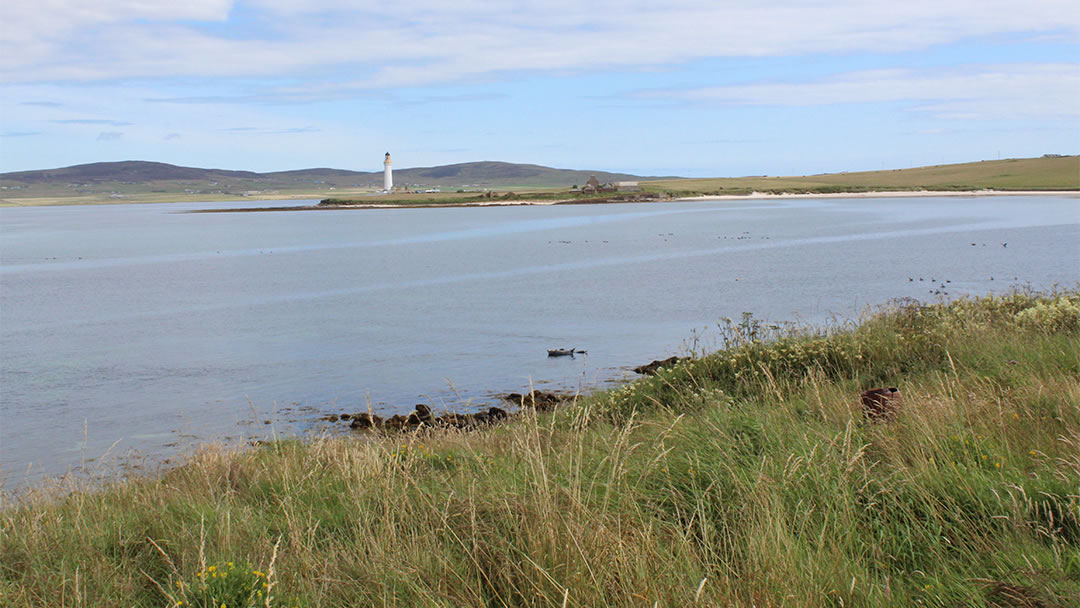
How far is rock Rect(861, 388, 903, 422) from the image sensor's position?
248 inches

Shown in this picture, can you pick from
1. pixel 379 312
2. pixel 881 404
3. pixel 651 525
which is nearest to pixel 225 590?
pixel 651 525

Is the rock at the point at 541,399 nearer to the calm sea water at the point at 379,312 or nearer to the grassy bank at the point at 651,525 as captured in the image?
the calm sea water at the point at 379,312

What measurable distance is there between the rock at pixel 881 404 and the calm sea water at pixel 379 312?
5.23 metres

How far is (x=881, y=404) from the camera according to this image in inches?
252

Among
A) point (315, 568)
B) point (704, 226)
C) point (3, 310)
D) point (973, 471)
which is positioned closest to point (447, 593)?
point (315, 568)

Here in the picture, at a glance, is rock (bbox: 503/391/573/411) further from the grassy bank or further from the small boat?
the grassy bank

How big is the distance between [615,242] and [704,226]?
17497mm

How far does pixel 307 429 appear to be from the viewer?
12867mm

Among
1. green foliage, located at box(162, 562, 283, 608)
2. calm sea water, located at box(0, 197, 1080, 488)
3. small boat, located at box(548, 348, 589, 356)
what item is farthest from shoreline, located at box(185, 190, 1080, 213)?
green foliage, located at box(162, 562, 283, 608)

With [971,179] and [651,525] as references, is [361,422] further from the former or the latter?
[971,179]

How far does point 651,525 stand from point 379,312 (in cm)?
2298

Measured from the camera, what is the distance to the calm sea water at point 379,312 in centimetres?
1458

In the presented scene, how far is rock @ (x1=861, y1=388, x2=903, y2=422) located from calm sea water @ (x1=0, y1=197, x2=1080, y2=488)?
5.23 meters

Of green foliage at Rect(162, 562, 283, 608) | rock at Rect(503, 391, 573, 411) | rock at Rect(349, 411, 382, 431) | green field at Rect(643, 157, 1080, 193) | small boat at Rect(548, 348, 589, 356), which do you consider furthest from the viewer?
green field at Rect(643, 157, 1080, 193)
